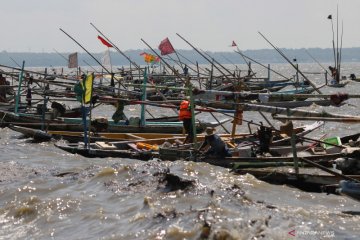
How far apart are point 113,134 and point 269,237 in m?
11.0

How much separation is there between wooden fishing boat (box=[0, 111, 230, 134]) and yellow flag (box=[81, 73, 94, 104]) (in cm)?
365

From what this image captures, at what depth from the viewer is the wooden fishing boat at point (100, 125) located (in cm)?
2022

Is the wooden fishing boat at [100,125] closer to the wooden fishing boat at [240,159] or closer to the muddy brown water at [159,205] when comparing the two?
the muddy brown water at [159,205]

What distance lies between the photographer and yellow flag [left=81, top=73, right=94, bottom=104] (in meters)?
15.9

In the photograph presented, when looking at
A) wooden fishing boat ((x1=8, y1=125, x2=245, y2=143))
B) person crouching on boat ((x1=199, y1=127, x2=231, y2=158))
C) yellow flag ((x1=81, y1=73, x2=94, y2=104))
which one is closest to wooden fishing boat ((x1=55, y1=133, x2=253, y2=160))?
wooden fishing boat ((x1=8, y1=125, x2=245, y2=143))

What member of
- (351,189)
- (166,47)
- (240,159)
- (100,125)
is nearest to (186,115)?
(240,159)

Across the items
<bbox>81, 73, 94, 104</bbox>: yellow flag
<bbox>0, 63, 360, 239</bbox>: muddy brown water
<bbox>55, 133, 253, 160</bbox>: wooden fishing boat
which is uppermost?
<bbox>81, 73, 94, 104</bbox>: yellow flag

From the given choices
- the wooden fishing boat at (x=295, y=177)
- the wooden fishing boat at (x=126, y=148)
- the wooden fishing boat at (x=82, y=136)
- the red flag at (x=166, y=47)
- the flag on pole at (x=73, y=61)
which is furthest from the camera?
the flag on pole at (x=73, y=61)

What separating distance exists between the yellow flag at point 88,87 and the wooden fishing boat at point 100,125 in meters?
3.65

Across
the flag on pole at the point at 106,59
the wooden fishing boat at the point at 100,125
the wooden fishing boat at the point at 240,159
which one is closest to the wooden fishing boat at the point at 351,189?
the wooden fishing boat at the point at 240,159

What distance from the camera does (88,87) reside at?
1598cm

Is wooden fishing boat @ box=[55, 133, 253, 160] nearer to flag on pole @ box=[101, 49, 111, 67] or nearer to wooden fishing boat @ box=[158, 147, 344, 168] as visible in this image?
wooden fishing boat @ box=[158, 147, 344, 168]

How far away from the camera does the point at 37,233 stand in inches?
386

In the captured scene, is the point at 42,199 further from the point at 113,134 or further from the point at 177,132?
the point at 177,132
